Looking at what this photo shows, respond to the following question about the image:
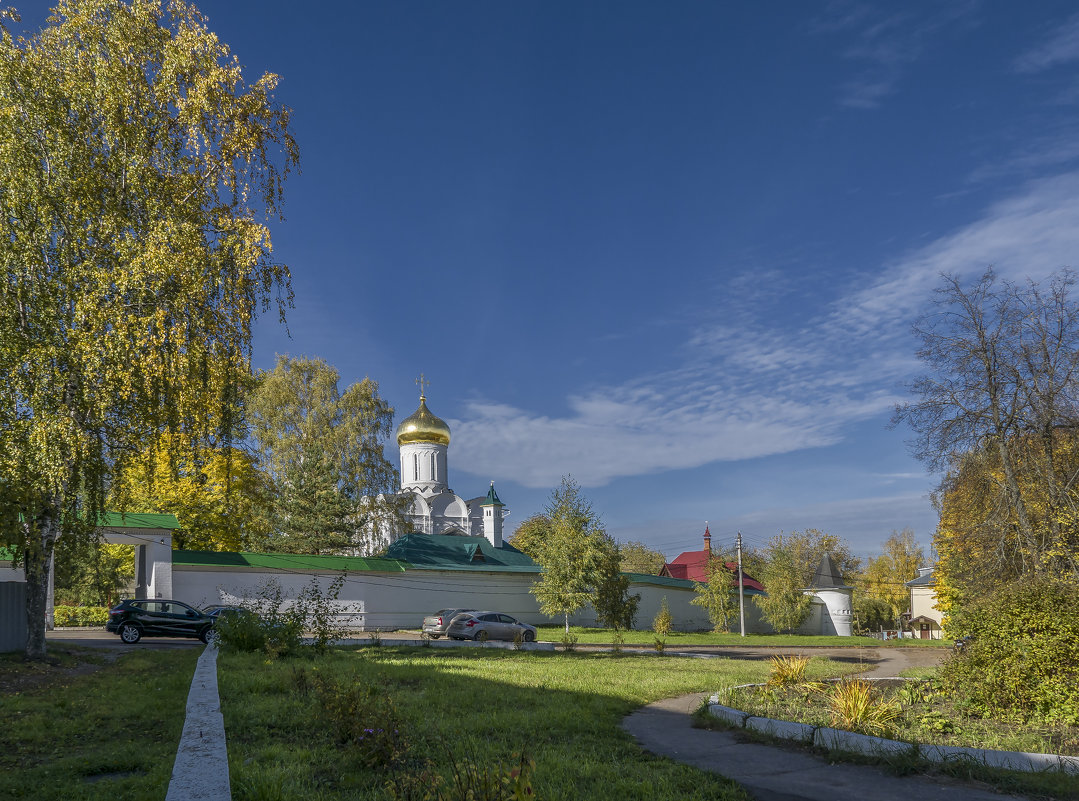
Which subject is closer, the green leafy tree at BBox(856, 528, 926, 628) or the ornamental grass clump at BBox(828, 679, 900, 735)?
the ornamental grass clump at BBox(828, 679, 900, 735)

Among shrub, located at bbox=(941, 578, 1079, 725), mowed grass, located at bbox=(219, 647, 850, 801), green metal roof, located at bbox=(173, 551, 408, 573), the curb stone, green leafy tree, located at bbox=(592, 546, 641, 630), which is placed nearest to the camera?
mowed grass, located at bbox=(219, 647, 850, 801)

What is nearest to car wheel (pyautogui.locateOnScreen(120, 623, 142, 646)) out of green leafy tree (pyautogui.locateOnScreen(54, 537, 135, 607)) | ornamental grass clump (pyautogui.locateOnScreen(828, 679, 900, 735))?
green leafy tree (pyautogui.locateOnScreen(54, 537, 135, 607))

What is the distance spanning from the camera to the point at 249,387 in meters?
18.4

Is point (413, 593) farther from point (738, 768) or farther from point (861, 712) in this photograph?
point (738, 768)

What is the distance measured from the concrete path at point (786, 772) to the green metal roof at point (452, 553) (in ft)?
102

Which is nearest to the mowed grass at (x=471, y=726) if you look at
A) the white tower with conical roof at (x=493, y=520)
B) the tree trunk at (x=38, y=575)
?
→ the tree trunk at (x=38, y=575)

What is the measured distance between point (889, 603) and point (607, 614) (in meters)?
47.0

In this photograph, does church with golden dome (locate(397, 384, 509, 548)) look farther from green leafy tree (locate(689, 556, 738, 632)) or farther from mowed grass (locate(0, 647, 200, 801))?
mowed grass (locate(0, 647, 200, 801))

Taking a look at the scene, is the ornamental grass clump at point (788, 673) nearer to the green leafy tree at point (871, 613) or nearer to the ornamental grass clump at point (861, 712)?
the ornamental grass clump at point (861, 712)

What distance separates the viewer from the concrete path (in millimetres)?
6004

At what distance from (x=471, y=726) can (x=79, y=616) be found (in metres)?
30.2

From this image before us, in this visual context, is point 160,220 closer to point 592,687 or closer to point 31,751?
point 31,751

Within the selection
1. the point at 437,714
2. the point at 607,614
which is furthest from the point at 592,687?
the point at 607,614

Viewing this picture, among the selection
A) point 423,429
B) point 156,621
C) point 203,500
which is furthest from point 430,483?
point 156,621
